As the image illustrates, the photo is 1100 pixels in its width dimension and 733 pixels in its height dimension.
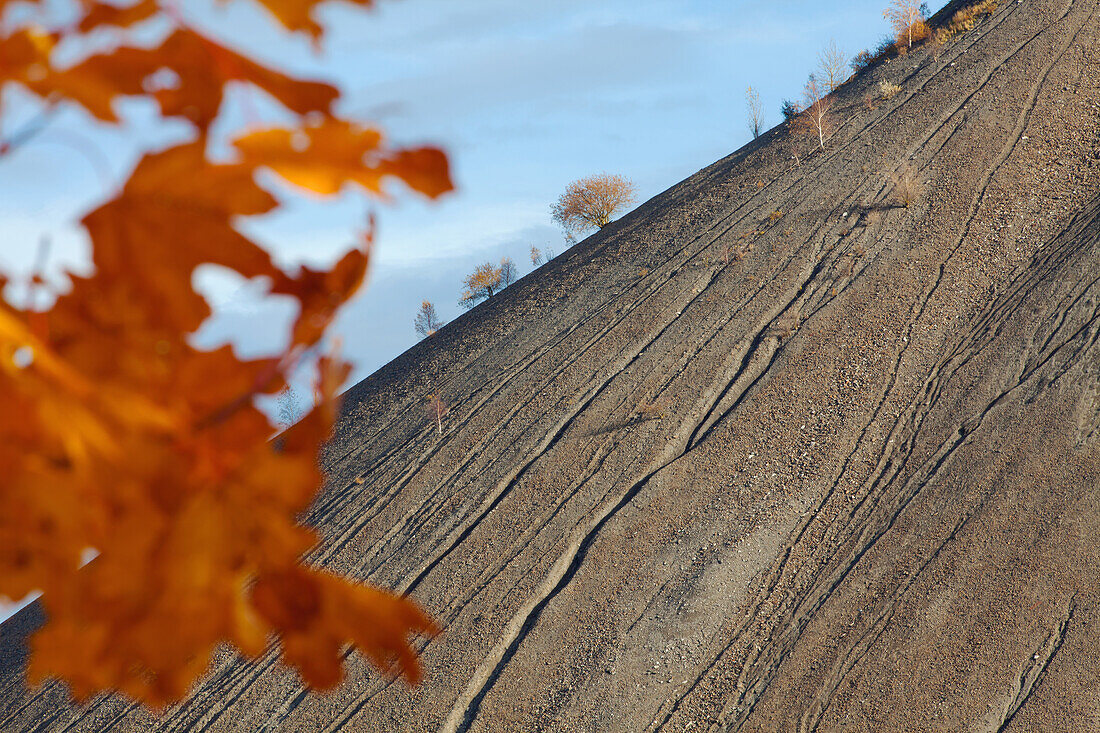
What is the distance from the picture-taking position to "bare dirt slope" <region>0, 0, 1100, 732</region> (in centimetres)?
1120

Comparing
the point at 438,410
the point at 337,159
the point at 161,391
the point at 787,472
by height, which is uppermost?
the point at 337,159

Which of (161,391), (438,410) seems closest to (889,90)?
(438,410)

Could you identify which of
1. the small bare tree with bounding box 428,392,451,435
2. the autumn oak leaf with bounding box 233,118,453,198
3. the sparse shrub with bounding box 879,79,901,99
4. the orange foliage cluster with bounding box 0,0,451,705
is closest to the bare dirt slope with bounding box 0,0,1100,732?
the small bare tree with bounding box 428,392,451,435

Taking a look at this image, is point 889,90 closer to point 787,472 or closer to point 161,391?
point 787,472

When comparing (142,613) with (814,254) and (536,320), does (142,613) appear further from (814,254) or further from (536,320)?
(536,320)

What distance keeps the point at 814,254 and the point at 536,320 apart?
864 cm

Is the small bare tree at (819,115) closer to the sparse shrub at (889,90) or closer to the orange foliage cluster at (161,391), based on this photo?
the sparse shrub at (889,90)

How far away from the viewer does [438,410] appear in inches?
848

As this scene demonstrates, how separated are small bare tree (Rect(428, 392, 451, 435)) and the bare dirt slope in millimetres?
348

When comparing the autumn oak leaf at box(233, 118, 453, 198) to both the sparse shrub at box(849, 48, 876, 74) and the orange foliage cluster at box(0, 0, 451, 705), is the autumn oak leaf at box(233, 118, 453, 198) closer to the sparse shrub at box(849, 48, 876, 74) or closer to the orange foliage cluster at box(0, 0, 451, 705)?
the orange foliage cluster at box(0, 0, 451, 705)

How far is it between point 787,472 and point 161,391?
587 inches

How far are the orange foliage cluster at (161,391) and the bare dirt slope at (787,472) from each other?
36.3ft

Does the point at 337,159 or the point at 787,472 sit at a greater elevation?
the point at 337,159

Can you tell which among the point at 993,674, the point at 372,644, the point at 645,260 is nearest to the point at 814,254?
the point at 645,260
